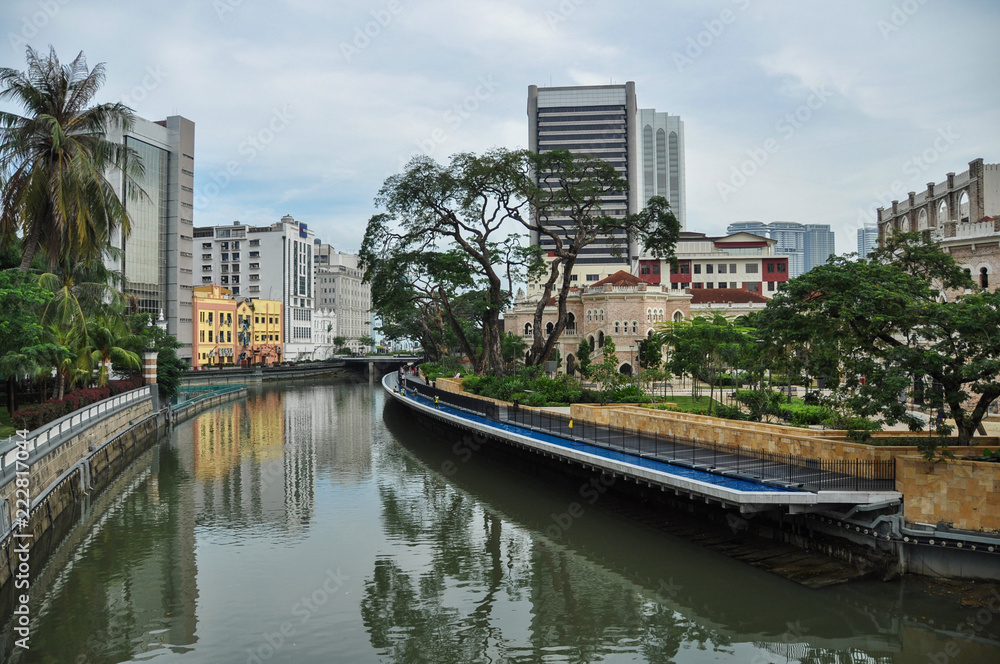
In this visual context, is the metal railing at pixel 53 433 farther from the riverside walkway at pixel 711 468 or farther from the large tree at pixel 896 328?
the large tree at pixel 896 328

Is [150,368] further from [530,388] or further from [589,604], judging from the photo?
[589,604]

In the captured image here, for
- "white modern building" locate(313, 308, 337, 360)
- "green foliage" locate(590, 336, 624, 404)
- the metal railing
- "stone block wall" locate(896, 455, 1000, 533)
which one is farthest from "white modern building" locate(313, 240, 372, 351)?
"stone block wall" locate(896, 455, 1000, 533)

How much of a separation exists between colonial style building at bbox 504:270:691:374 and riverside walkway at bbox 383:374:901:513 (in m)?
29.6

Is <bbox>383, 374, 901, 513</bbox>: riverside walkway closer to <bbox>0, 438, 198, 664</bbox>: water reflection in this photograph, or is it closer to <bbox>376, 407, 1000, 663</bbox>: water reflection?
<bbox>376, 407, 1000, 663</bbox>: water reflection

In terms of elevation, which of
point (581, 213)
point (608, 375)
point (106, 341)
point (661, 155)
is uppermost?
point (661, 155)

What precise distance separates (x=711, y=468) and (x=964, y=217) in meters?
47.4

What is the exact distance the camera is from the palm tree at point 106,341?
135 ft

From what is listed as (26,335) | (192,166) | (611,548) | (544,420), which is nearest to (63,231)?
(26,335)

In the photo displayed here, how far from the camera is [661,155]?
192 metres

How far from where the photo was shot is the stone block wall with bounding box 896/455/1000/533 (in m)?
15.8

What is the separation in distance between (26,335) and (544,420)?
20.3 metres

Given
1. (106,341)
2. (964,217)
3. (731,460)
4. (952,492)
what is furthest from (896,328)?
(964,217)

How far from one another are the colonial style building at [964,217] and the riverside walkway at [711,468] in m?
11.1

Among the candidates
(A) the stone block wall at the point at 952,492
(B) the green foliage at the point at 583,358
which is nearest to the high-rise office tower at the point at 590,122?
(B) the green foliage at the point at 583,358
